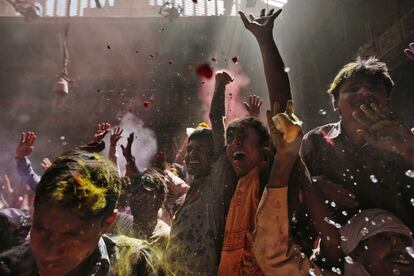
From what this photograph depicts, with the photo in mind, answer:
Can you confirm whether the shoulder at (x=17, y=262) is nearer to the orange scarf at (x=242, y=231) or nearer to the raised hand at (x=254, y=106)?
the orange scarf at (x=242, y=231)

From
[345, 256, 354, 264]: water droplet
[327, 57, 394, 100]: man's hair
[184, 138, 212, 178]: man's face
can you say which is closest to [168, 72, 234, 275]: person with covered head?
[184, 138, 212, 178]: man's face

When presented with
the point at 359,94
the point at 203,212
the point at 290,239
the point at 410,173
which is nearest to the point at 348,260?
Answer: the point at 290,239

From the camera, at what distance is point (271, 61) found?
299 cm

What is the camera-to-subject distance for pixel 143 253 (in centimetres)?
238

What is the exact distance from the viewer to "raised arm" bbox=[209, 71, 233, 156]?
10.1ft

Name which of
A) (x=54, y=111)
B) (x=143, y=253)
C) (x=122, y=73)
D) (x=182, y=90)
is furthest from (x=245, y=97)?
(x=143, y=253)

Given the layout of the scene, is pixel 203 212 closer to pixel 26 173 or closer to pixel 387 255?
pixel 387 255

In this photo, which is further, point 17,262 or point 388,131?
point 388,131

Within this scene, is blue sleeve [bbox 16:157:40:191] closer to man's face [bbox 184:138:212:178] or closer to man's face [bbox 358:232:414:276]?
man's face [bbox 184:138:212:178]

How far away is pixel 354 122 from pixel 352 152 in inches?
9.4

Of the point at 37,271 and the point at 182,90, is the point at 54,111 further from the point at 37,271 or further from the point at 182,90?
the point at 37,271

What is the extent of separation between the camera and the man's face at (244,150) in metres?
2.70

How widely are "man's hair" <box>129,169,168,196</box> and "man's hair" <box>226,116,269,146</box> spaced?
3.66 ft

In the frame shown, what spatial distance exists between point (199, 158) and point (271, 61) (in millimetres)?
1010
